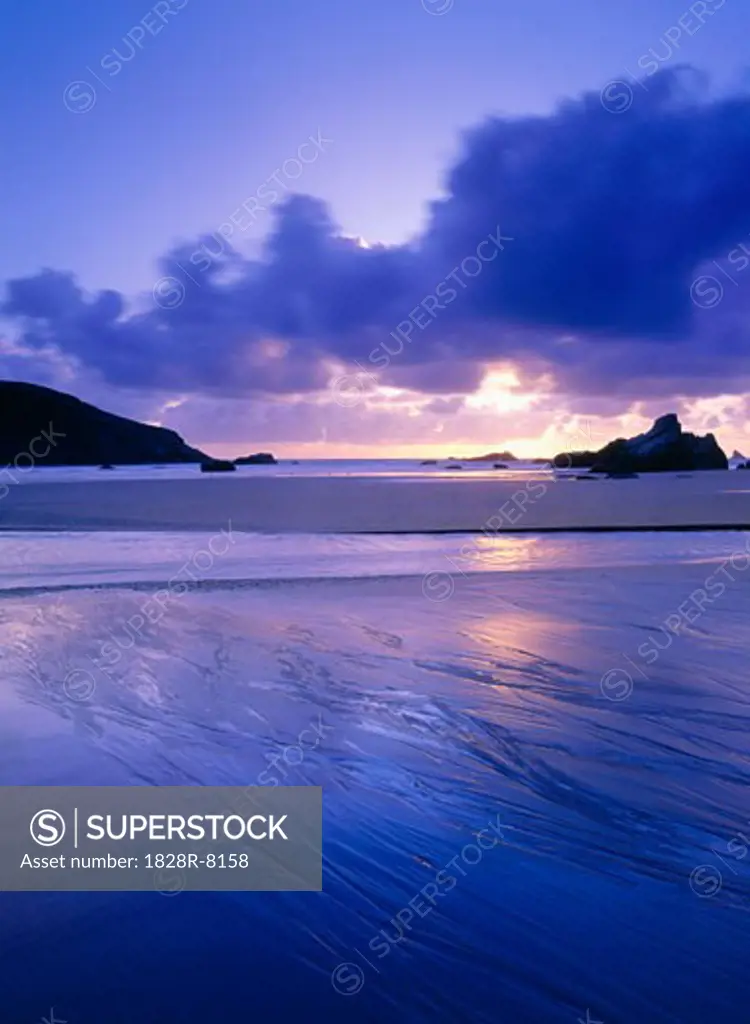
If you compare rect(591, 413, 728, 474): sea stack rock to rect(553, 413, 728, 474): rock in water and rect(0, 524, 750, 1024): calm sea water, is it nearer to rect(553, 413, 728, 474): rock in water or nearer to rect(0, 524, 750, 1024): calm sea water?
rect(553, 413, 728, 474): rock in water

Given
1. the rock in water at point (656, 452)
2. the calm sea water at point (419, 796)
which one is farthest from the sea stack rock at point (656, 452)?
the calm sea water at point (419, 796)

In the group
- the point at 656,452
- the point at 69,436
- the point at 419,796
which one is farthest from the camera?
the point at 69,436

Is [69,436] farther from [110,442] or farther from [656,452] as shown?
[656,452]

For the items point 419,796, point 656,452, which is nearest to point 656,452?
point 656,452

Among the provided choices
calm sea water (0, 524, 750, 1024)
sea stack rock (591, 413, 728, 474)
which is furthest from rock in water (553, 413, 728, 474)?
calm sea water (0, 524, 750, 1024)

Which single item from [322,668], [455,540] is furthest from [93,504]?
[322,668]

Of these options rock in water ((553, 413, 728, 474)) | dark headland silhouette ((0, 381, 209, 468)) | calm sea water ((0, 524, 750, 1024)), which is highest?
dark headland silhouette ((0, 381, 209, 468))

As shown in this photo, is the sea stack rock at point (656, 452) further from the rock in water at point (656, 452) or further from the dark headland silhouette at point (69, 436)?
the dark headland silhouette at point (69, 436)

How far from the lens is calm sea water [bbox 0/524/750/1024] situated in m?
2.99

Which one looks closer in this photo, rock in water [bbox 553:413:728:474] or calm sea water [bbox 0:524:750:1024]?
calm sea water [bbox 0:524:750:1024]

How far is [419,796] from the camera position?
15.0 ft

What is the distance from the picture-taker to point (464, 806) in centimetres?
445

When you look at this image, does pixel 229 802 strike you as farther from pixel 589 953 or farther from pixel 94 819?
pixel 589 953

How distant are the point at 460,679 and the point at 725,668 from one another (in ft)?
8.31
